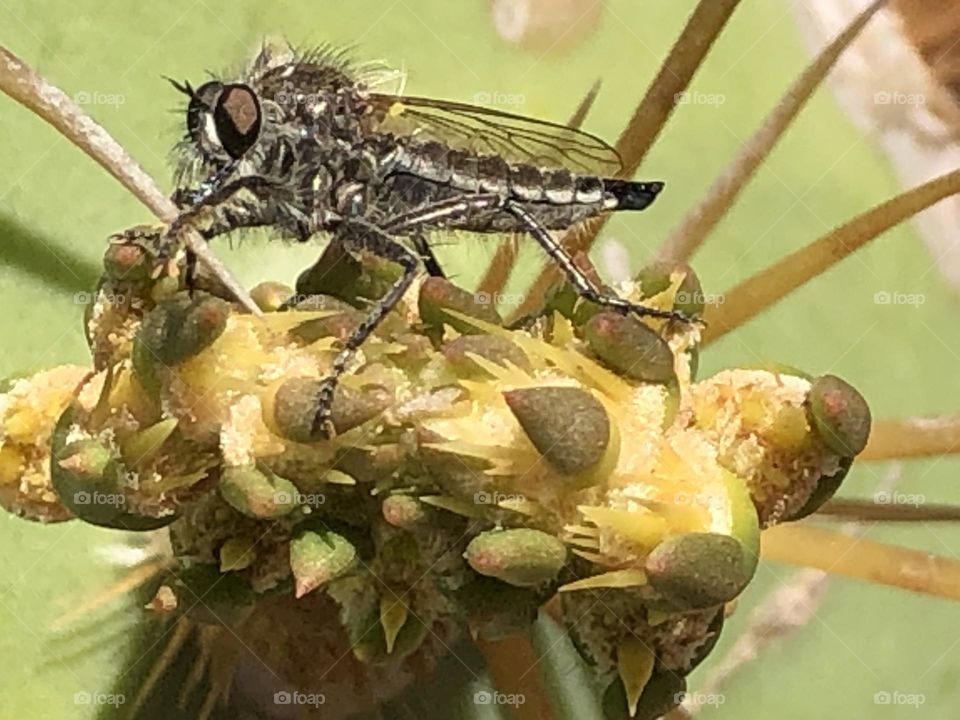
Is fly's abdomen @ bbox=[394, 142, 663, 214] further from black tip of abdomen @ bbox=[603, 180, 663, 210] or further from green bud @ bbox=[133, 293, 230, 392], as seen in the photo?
green bud @ bbox=[133, 293, 230, 392]

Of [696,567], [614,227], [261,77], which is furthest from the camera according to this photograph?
[614,227]

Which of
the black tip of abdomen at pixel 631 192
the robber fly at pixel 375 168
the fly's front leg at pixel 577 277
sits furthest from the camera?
the black tip of abdomen at pixel 631 192

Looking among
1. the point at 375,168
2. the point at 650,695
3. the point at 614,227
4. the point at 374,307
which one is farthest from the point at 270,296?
the point at 614,227

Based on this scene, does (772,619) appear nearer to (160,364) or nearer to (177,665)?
(177,665)

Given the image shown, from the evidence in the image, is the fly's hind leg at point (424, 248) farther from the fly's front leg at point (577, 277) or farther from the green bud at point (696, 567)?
the green bud at point (696, 567)

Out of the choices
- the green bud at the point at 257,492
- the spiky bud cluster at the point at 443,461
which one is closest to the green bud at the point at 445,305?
the spiky bud cluster at the point at 443,461

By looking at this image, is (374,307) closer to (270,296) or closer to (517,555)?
(270,296)

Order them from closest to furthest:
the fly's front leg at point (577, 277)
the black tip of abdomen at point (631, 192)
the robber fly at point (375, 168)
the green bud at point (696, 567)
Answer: the green bud at point (696, 567) → the fly's front leg at point (577, 277) → the robber fly at point (375, 168) → the black tip of abdomen at point (631, 192)
